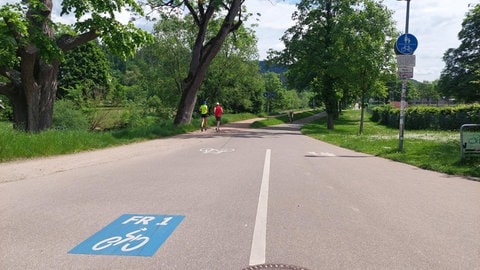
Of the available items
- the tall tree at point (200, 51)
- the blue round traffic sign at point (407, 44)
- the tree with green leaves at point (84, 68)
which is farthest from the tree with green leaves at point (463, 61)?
the tree with green leaves at point (84, 68)

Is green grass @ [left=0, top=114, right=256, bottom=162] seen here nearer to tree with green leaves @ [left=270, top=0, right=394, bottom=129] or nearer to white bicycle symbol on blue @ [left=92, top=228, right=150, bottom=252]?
white bicycle symbol on blue @ [left=92, top=228, right=150, bottom=252]

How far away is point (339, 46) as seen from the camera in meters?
28.7

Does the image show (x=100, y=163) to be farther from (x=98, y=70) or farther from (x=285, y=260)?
(x=98, y=70)

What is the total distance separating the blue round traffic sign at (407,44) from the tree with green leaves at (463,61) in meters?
46.5

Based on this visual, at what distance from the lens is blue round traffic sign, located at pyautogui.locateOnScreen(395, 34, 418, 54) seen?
13688 millimetres

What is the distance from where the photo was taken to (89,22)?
45.8 feet

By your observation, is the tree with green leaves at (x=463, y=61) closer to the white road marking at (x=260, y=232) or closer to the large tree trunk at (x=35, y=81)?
the large tree trunk at (x=35, y=81)

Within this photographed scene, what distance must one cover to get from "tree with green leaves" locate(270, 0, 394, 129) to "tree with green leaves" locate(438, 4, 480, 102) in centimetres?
2882

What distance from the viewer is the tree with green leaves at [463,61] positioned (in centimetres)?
5417

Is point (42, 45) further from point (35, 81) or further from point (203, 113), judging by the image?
point (203, 113)

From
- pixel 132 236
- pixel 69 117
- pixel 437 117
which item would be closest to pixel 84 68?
pixel 69 117

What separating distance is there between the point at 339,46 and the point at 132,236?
26.9 m

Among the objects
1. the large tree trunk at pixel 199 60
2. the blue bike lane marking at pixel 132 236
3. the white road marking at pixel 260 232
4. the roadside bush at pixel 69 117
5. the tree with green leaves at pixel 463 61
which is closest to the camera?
the white road marking at pixel 260 232

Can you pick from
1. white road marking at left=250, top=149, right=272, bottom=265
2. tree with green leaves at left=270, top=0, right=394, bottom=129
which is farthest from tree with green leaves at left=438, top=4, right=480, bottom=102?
white road marking at left=250, top=149, right=272, bottom=265
